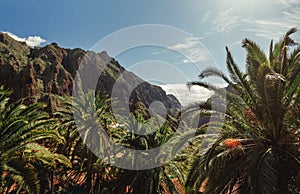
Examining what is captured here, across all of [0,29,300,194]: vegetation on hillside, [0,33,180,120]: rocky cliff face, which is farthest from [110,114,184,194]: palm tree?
[0,33,180,120]: rocky cliff face

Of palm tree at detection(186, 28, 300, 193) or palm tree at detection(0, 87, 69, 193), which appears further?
palm tree at detection(0, 87, 69, 193)

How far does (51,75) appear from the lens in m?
69.4

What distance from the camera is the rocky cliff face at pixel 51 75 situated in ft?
173

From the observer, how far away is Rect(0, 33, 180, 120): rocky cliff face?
→ 173 feet

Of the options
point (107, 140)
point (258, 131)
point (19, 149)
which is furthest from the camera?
point (107, 140)

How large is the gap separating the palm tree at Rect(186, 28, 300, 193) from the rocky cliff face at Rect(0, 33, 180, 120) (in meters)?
32.8

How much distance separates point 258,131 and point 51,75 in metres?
69.1

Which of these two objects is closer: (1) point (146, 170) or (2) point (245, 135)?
(2) point (245, 135)

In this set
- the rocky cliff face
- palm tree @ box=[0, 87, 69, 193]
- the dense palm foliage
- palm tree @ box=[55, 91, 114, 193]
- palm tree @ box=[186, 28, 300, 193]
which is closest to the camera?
palm tree @ box=[186, 28, 300, 193]

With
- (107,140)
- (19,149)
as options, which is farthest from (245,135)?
(107,140)

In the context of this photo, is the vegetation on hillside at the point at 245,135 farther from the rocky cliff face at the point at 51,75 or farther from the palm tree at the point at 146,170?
the rocky cliff face at the point at 51,75

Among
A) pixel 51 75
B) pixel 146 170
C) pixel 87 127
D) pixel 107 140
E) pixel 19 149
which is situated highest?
pixel 51 75

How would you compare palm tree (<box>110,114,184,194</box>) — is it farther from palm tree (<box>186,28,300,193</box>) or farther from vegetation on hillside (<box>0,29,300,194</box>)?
palm tree (<box>186,28,300,193</box>)

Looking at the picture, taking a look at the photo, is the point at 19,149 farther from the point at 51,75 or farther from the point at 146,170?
the point at 51,75
